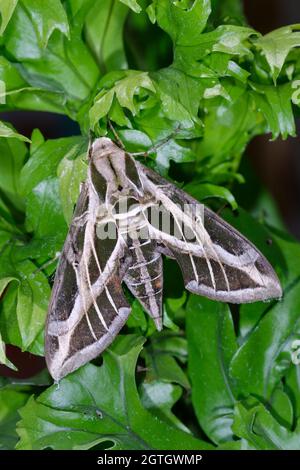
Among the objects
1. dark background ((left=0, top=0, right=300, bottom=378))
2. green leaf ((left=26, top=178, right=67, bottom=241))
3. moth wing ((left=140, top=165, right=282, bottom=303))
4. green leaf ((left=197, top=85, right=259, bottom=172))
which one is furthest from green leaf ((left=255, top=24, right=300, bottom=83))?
dark background ((left=0, top=0, right=300, bottom=378))

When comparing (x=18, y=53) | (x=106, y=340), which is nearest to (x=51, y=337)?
(x=106, y=340)

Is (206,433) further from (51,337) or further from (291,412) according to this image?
(51,337)

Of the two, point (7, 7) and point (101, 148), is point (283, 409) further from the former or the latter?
point (7, 7)

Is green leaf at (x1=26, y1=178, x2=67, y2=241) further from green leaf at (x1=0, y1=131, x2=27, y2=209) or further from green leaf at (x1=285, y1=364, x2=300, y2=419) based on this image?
green leaf at (x1=285, y1=364, x2=300, y2=419)

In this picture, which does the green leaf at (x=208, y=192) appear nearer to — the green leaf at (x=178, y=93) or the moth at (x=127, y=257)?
the moth at (x=127, y=257)

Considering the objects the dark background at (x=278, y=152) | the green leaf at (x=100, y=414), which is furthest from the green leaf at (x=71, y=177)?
the dark background at (x=278, y=152)

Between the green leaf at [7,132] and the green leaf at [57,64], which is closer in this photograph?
the green leaf at [7,132]
